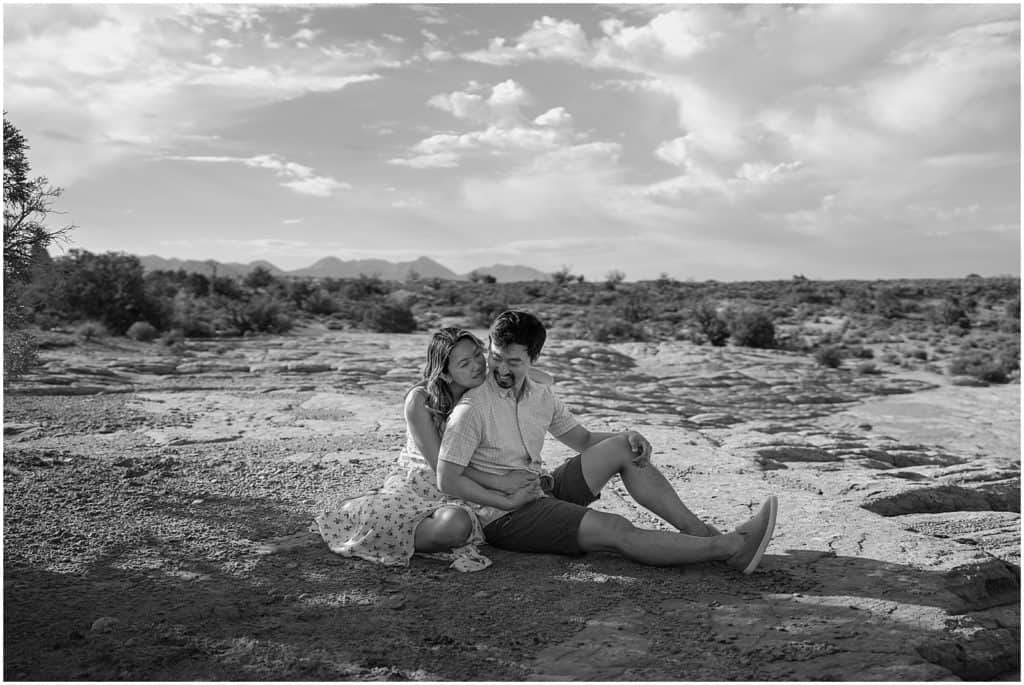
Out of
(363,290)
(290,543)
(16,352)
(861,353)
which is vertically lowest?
(290,543)

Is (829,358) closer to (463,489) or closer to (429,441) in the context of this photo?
(429,441)

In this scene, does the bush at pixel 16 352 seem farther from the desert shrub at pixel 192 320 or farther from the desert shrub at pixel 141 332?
the desert shrub at pixel 192 320

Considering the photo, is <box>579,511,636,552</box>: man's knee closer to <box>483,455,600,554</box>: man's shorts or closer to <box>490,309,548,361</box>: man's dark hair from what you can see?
<box>483,455,600,554</box>: man's shorts

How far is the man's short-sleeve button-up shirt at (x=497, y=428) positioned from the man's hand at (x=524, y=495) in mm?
127

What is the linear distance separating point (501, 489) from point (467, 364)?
698mm

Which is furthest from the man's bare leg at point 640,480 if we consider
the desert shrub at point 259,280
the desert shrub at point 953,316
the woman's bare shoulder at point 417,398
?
the desert shrub at point 259,280

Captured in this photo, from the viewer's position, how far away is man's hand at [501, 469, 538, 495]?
179 inches

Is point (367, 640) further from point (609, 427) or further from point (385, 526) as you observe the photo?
point (609, 427)

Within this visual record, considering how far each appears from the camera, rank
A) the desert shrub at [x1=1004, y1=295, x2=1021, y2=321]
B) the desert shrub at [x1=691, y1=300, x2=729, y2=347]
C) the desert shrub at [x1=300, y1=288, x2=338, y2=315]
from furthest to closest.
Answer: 1. the desert shrub at [x1=1004, y1=295, x2=1021, y2=321]
2. the desert shrub at [x1=300, y1=288, x2=338, y2=315]
3. the desert shrub at [x1=691, y1=300, x2=729, y2=347]

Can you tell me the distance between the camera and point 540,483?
4.71 meters

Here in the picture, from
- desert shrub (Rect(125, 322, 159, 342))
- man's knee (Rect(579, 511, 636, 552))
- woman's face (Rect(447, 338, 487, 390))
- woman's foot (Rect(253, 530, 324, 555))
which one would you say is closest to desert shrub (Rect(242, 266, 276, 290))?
desert shrub (Rect(125, 322, 159, 342))

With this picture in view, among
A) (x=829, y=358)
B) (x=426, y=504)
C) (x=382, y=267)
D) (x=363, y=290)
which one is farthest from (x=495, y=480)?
(x=382, y=267)

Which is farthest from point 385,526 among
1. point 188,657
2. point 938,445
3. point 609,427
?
point 938,445

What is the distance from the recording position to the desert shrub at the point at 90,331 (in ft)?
55.3
